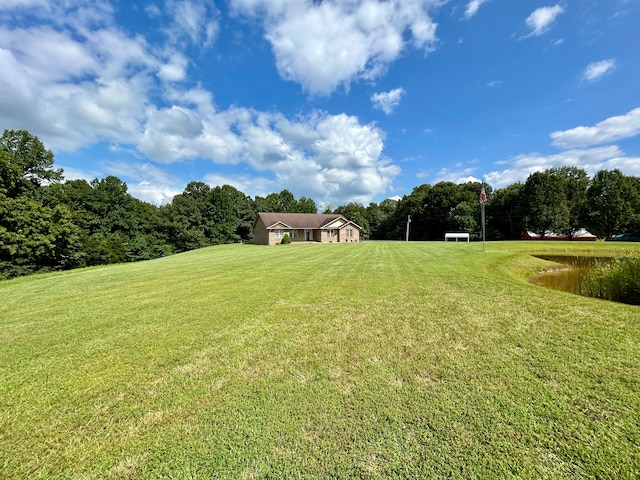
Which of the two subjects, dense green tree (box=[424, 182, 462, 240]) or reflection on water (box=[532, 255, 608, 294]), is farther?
dense green tree (box=[424, 182, 462, 240])

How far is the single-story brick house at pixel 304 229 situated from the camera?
3619 cm

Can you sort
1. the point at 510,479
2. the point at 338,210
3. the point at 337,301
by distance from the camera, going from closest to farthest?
the point at 510,479 < the point at 337,301 < the point at 338,210

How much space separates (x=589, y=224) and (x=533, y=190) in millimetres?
9553

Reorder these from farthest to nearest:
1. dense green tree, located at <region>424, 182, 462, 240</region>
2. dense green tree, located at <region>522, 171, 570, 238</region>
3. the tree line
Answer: dense green tree, located at <region>424, 182, 462, 240</region>, dense green tree, located at <region>522, 171, 570, 238</region>, the tree line

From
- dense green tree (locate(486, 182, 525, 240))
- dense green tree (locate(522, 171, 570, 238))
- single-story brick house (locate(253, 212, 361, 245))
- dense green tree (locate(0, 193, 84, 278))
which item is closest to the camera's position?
dense green tree (locate(0, 193, 84, 278))

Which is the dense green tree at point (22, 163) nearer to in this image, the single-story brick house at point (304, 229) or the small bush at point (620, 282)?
the single-story brick house at point (304, 229)

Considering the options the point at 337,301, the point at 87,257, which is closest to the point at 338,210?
the point at 87,257

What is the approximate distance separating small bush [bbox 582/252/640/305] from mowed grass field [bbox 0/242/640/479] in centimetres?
203

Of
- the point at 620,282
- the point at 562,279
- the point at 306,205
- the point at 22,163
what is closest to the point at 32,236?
the point at 22,163

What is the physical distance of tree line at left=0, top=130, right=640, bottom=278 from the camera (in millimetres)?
24453

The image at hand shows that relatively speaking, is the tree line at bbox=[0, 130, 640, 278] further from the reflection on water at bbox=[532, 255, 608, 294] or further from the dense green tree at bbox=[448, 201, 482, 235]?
the reflection on water at bbox=[532, 255, 608, 294]

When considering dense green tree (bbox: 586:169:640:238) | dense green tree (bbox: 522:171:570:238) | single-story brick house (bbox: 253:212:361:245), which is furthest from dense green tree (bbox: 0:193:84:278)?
dense green tree (bbox: 586:169:640:238)

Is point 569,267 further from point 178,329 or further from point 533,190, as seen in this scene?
point 533,190

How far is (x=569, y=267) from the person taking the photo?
1366 cm
